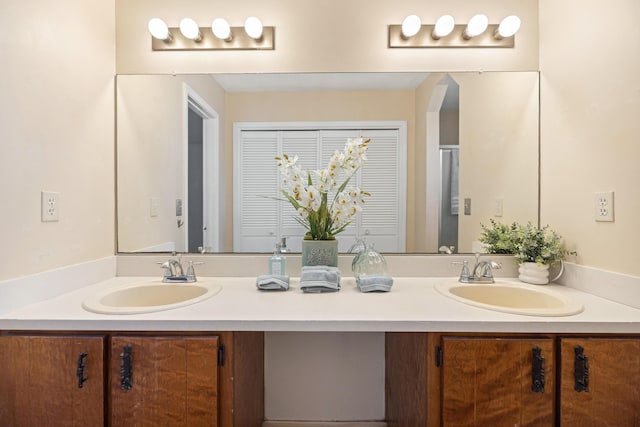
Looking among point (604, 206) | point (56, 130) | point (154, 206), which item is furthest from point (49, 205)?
point (604, 206)

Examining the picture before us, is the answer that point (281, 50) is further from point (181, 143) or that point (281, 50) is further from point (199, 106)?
point (181, 143)

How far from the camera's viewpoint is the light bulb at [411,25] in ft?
5.34

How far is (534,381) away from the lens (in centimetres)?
105

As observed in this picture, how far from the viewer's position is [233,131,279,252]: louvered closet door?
1730 millimetres

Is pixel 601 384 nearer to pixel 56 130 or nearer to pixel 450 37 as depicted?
pixel 450 37

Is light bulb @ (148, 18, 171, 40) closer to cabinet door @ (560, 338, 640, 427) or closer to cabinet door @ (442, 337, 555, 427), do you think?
cabinet door @ (442, 337, 555, 427)

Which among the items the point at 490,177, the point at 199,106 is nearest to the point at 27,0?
the point at 199,106

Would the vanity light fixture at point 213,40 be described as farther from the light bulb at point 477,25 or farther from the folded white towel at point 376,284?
the folded white towel at point 376,284

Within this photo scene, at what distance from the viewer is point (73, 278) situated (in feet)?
4.55

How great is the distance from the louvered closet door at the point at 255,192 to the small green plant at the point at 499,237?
1.08 meters

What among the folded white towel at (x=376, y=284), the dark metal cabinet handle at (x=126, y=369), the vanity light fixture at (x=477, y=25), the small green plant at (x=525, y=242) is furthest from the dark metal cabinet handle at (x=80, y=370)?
the vanity light fixture at (x=477, y=25)

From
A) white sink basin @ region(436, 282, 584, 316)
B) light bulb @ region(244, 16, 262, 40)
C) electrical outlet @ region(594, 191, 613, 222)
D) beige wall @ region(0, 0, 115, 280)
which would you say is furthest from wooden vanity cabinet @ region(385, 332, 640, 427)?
light bulb @ region(244, 16, 262, 40)

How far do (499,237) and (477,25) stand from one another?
1.04m

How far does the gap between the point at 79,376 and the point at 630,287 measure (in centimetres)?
186
